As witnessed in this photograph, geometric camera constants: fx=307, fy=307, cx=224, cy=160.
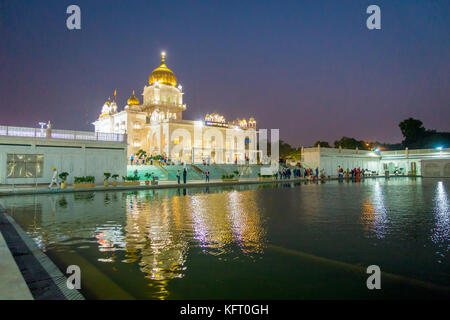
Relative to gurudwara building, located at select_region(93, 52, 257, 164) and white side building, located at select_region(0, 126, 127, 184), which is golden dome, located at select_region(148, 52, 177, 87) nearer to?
gurudwara building, located at select_region(93, 52, 257, 164)

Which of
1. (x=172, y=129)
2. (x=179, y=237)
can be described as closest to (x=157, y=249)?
(x=179, y=237)

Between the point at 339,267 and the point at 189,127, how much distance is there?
168 ft

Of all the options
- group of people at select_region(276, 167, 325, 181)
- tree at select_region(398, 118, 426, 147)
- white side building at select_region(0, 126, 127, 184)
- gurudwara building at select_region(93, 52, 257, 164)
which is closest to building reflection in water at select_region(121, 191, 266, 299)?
white side building at select_region(0, 126, 127, 184)

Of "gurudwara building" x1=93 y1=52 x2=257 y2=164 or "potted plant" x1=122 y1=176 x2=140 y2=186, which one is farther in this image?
"gurudwara building" x1=93 y1=52 x2=257 y2=164

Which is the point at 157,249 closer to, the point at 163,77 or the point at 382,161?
the point at 163,77

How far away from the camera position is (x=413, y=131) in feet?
261

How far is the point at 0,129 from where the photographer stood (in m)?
24.3

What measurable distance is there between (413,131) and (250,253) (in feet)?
290

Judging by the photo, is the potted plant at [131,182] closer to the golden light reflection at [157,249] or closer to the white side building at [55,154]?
the white side building at [55,154]

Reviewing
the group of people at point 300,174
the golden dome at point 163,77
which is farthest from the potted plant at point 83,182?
the golden dome at point 163,77

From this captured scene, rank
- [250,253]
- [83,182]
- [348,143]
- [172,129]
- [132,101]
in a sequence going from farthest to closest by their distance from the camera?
[348,143] → [132,101] → [172,129] → [83,182] → [250,253]

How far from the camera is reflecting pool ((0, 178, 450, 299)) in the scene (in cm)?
420

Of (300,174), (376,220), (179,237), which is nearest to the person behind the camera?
(179,237)

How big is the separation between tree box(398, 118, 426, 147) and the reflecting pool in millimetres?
80569
